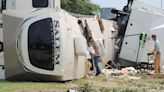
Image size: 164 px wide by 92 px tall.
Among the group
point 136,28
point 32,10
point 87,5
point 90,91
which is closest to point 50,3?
point 32,10

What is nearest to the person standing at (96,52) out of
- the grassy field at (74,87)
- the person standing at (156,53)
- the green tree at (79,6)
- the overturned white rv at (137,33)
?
the grassy field at (74,87)

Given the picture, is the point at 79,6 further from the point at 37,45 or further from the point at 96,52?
the point at 37,45

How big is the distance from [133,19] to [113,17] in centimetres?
199

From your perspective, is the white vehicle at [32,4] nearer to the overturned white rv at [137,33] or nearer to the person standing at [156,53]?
the person standing at [156,53]

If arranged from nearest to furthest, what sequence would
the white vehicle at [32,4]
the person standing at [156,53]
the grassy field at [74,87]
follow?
the grassy field at [74,87] → the white vehicle at [32,4] → the person standing at [156,53]

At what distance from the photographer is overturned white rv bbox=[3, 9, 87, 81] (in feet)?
51.6

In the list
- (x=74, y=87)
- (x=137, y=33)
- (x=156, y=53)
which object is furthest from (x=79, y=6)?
(x=74, y=87)

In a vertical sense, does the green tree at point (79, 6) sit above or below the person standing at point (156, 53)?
above

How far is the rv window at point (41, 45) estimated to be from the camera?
15711mm

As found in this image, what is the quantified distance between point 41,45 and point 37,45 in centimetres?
11

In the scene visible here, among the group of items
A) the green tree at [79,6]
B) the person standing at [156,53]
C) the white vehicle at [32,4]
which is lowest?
the person standing at [156,53]

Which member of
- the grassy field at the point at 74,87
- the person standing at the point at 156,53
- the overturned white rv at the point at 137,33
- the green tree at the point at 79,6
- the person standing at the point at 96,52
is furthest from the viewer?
the green tree at the point at 79,6

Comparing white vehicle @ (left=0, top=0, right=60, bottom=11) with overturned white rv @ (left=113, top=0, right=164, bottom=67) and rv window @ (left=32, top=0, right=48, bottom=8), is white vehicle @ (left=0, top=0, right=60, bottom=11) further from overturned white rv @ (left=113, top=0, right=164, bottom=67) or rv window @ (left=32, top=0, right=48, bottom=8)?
overturned white rv @ (left=113, top=0, right=164, bottom=67)

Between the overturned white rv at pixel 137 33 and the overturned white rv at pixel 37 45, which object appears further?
the overturned white rv at pixel 137 33
